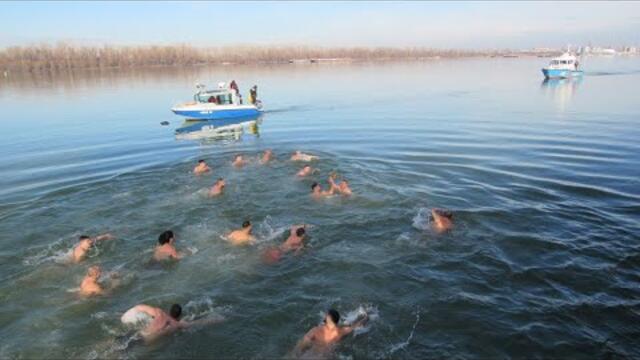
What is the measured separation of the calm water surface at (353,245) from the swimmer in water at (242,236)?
286 mm

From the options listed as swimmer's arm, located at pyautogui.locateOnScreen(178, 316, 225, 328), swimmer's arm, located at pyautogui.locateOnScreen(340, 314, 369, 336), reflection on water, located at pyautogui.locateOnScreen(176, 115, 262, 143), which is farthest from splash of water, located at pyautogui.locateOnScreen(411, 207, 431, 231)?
reflection on water, located at pyautogui.locateOnScreen(176, 115, 262, 143)

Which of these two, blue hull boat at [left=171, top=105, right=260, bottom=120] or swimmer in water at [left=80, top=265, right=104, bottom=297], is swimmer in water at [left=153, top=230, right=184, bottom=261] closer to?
swimmer in water at [left=80, top=265, right=104, bottom=297]

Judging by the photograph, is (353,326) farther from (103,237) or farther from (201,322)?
(103,237)

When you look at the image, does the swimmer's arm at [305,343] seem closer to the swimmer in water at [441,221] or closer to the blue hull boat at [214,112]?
the swimmer in water at [441,221]

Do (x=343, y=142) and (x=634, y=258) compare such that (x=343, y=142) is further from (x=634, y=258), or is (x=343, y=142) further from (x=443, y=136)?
(x=634, y=258)

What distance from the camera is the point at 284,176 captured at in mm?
19875

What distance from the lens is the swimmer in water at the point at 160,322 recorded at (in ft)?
29.7

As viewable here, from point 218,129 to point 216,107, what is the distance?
7.47 feet

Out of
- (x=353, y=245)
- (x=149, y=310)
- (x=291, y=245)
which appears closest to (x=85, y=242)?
(x=149, y=310)

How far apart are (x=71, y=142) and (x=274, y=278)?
2308 cm

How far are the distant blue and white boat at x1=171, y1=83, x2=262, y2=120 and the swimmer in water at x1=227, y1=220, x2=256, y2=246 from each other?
80.3ft

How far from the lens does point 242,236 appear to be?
13.1m

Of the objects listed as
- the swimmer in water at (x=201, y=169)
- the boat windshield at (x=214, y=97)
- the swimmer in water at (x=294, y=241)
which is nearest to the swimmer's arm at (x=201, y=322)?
the swimmer in water at (x=294, y=241)

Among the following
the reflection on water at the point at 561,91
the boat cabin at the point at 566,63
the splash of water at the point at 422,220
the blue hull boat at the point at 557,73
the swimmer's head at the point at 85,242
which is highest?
the boat cabin at the point at 566,63
